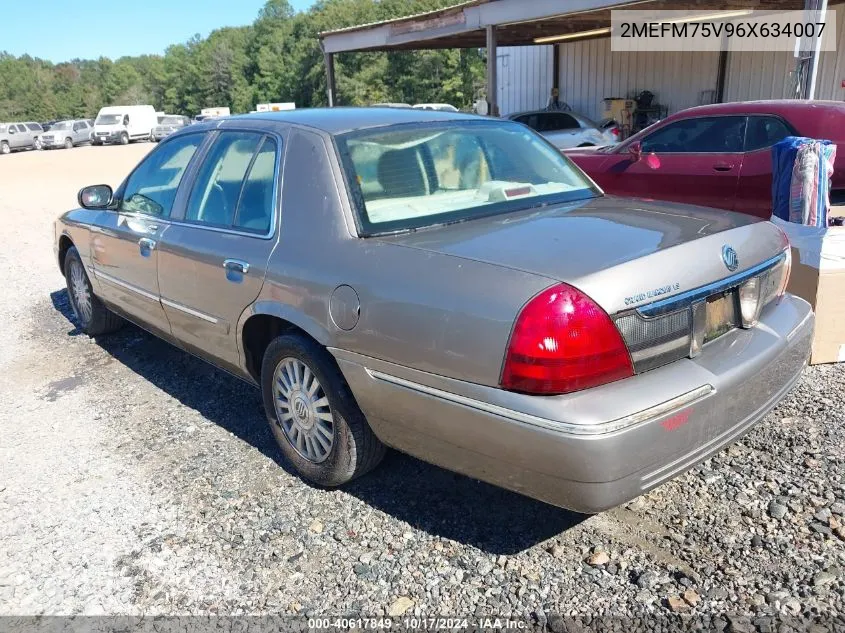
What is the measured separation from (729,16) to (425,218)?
13994 millimetres

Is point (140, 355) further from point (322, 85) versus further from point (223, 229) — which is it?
point (322, 85)

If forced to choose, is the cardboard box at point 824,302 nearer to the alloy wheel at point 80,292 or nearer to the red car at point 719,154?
the red car at point 719,154

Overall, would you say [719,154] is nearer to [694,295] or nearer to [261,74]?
[694,295]

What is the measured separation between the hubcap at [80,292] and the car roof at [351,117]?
7.59ft

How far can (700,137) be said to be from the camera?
7.09 m

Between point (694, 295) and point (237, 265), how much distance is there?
2050mm

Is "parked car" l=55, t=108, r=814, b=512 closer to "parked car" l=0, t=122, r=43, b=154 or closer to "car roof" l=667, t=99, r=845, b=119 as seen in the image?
"car roof" l=667, t=99, r=845, b=119

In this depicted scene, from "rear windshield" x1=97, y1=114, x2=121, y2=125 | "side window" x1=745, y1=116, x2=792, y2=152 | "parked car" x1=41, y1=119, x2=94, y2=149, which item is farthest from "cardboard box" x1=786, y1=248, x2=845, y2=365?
"rear windshield" x1=97, y1=114, x2=121, y2=125

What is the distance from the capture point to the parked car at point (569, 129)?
16172mm

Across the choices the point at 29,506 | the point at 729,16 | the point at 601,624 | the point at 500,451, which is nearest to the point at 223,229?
the point at 29,506

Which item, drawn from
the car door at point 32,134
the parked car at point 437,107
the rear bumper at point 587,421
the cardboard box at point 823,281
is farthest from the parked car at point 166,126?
the rear bumper at point 587,421

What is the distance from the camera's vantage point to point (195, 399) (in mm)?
4441

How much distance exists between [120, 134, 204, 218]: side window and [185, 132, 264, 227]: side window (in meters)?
0.24

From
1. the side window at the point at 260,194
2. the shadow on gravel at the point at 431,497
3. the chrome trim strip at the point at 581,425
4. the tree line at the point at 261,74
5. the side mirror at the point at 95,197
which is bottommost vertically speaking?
the shadow on gravel at the point at 431,497
